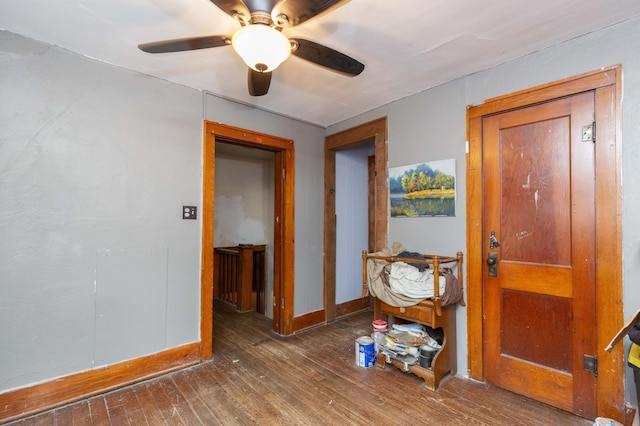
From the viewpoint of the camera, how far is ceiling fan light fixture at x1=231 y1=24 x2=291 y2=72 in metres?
1.36

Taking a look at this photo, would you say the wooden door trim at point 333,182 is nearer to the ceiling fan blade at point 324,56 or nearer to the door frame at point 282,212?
the door frame at point 282,212

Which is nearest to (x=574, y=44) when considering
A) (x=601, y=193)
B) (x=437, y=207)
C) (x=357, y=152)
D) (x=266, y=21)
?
(x=601, y=193)

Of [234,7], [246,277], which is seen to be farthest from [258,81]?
[246,277]

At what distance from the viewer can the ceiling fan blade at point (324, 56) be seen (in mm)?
1538

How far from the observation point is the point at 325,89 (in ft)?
8.65

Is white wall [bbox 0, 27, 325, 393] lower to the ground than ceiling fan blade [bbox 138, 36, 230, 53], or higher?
lower

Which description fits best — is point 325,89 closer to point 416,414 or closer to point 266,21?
point 266,21

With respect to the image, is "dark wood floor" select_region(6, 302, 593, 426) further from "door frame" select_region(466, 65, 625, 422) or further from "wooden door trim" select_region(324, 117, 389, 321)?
"wooden door trim" select_region(324, 117, 389, 321)

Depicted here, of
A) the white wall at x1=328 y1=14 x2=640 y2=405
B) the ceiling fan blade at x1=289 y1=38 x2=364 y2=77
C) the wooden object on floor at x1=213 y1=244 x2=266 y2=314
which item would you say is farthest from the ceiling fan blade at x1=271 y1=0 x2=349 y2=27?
the wooden object on floor at x1=213 y1=244 x2=266 y2=314

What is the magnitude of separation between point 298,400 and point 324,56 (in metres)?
2.23

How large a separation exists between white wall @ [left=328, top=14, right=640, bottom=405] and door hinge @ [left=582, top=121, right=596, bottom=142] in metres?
0.13

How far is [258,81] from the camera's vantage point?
5.93 ft

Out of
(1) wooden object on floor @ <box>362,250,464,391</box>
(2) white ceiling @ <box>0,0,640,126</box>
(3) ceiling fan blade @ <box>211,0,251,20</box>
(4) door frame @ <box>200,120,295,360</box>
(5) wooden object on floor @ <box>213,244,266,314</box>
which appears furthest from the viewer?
(5) wooden object on floor @ <box>213,244,266,314</box>

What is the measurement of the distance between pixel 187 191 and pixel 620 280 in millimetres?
3121
